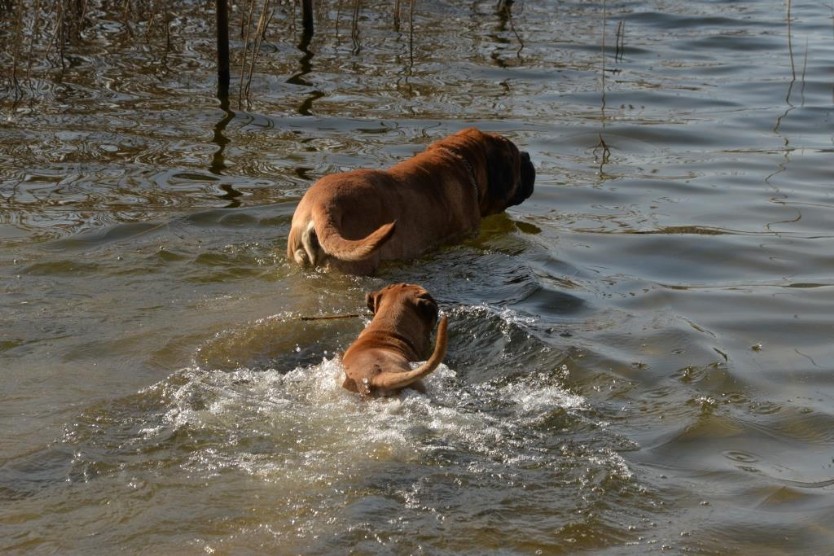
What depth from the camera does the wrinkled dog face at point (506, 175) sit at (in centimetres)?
861

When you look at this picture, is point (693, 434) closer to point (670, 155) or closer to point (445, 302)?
point (445, 302)

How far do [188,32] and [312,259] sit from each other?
8643 mm

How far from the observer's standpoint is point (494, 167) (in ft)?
28.2

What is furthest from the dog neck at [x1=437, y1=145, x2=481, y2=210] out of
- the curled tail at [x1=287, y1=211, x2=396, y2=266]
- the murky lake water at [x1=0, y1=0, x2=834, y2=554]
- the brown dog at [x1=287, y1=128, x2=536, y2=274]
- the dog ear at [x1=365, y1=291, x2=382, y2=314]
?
Answer: the dog ear at [x1=365, y1=291, x2=382, y2=314]

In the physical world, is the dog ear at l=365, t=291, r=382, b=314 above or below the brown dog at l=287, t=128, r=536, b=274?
below

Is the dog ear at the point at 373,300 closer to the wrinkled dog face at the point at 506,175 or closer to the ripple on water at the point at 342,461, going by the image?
the ripple on water at the point at 342,461

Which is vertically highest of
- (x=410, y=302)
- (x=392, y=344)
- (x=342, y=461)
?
(x=410, y=302)

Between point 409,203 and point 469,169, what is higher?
point 469,169

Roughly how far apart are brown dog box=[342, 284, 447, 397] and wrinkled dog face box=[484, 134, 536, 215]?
2.67 meters

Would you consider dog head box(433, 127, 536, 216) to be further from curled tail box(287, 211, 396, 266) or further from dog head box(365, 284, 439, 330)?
dog head box(365, 284, 439, 330)

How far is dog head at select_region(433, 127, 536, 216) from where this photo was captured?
8523mm

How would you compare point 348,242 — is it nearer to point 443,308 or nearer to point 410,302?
point 410,302

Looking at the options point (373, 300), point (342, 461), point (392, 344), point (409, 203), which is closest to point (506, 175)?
point (409, 203)

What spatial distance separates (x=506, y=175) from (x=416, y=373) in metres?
4.06
